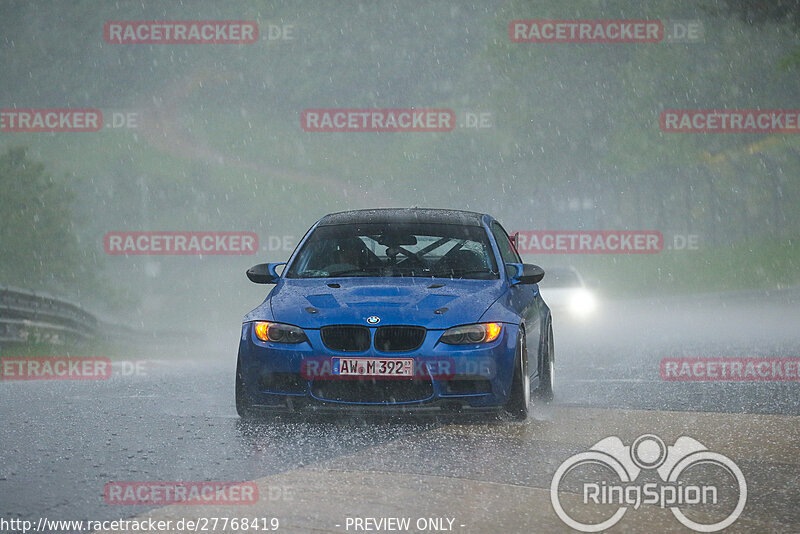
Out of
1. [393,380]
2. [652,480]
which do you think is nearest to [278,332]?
[393,380]

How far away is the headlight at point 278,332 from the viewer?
817cm

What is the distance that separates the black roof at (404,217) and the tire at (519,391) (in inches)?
69.4

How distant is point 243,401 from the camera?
27.4 feet

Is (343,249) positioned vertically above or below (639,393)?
above

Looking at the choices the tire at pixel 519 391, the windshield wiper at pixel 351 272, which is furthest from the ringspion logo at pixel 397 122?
the tire at pixel 519 391

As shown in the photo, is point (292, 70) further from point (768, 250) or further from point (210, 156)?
point (768, 250)

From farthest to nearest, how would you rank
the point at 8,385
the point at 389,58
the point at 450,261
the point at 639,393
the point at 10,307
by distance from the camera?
the point at 389,58, the point at 10,307, the point at 8,385, the point at 639,393, the point at 450,261

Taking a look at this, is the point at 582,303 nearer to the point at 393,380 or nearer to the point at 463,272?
the point at 463,272

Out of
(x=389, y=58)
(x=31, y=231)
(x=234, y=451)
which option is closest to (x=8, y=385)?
(x=234, y=451)

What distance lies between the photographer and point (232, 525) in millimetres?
5438

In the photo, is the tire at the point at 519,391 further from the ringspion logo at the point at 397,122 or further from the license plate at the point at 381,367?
the ringspion logo at the point at 397,122

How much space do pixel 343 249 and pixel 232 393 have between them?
2342 millimetres

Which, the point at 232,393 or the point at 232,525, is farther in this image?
the point at 232,393

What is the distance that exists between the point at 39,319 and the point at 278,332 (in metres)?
12.6
